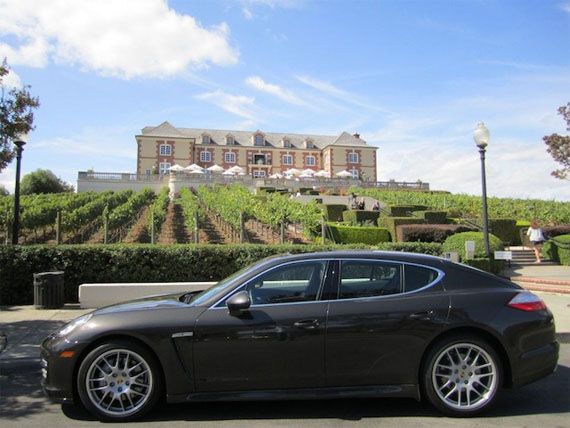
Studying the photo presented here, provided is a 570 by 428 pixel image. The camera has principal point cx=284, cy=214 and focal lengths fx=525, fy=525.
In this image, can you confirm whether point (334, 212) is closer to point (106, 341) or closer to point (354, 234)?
point (354, 234)

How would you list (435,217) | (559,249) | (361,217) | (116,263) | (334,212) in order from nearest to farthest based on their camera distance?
(116,263)
(559,249)
(435,217)
(361,217)
(334,212)

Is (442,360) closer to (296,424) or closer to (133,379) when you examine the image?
(296,424)

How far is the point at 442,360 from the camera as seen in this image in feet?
15.4

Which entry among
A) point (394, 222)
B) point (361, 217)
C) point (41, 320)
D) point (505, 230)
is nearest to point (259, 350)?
point (41, 320)

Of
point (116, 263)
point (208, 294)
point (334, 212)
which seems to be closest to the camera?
point (208, 294)

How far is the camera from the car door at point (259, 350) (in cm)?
451

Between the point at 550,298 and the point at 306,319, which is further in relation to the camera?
the point at 550,298

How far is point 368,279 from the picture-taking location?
16.0 ft

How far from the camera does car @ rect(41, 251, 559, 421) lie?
4516mm

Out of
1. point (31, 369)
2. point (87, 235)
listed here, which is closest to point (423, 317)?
point (31, 369)

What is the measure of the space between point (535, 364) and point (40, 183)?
7561 centimetres

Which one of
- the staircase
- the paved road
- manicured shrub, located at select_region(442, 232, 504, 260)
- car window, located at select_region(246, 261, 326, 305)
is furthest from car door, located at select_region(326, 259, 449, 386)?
the staircase

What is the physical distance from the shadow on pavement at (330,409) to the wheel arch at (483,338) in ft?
0.97

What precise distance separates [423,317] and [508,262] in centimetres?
1512
